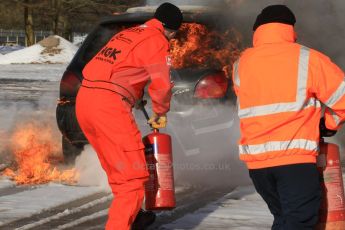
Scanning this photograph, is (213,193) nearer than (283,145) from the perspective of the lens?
No

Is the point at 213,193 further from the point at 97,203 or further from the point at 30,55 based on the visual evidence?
the point at 30,55

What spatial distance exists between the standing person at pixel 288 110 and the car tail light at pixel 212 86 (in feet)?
8.36

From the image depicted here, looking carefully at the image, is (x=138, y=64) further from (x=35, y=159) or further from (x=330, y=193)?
(x=35, y=159)

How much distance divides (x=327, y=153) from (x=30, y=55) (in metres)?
30.7

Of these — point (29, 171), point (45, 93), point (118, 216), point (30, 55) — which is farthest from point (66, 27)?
point (118, 216)

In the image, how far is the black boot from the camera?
5.54m

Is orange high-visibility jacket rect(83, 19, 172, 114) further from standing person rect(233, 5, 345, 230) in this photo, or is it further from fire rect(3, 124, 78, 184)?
fire rect(3, 124, 78, 184)

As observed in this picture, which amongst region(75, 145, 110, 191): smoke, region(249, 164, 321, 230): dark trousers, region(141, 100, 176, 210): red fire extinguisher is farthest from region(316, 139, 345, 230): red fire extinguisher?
region(75, 145, 110, 191): smoke

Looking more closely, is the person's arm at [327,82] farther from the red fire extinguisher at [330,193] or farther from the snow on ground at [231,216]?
the snow on ground at [231,216]

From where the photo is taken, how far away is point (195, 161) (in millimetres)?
6844

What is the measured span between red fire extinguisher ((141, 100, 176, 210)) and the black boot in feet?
1.13

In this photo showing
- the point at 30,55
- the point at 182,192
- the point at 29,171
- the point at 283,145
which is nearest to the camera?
the point at 283,145

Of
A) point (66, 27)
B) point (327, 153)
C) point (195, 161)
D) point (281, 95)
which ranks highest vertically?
point (281, 95)

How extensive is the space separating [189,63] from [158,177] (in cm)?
184
